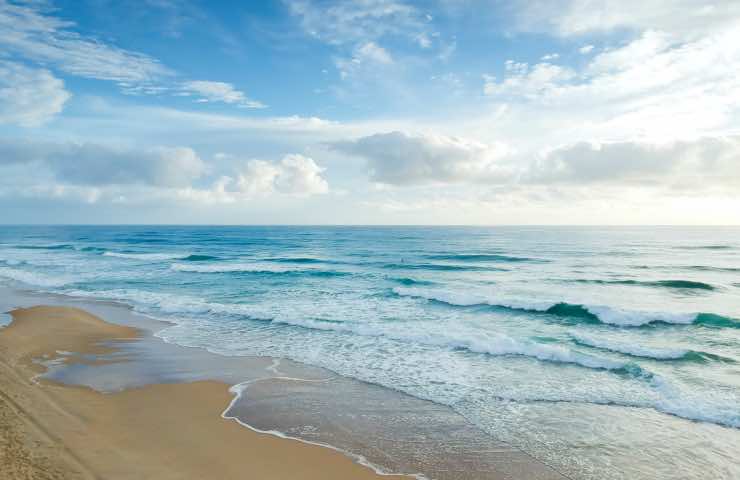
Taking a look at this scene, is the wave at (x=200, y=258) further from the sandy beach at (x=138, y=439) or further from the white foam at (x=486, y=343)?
the sandy beach at (x=138, y=439)

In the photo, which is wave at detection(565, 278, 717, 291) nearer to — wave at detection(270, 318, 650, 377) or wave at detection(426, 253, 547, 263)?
wave at detection(426, 253, 547, 263)

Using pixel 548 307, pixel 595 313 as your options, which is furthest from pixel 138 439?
pixel 595 313

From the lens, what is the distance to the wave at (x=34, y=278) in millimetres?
25913

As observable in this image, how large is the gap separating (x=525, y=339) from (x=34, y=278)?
3055 centimetres

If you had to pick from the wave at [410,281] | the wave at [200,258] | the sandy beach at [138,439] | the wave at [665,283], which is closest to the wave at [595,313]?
the wave at [410,281]

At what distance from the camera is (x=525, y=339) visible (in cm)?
1376

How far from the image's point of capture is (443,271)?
3284 centimetres

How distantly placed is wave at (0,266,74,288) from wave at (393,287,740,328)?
2299cm

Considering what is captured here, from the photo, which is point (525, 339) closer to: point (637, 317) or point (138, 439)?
point (637, 317)

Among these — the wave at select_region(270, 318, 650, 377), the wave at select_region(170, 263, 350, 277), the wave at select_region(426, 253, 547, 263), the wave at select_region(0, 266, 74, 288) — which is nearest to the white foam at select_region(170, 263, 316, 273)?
the wave at select_region(170, 263, 350, 277)

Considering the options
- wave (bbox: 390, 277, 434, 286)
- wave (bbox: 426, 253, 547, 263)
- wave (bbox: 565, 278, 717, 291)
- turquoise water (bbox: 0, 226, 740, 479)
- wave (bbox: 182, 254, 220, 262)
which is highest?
wave (bbox: 426, 253, 547, 263)

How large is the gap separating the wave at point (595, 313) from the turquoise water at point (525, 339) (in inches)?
2.7

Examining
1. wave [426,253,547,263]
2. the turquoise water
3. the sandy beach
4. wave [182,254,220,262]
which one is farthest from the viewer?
wave [182,254,220,262]

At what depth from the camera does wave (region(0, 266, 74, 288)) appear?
25913 mm
